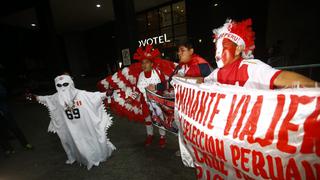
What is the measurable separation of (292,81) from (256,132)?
45 centimetres

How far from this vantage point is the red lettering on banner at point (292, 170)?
3.99ft

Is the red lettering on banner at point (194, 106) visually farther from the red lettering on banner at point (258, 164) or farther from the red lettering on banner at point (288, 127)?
the red lettering on banner at point (288, 127)

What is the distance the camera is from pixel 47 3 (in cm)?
1187

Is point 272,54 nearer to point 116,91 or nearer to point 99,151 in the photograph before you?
point 116,91

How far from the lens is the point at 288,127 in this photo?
1239 millimetres

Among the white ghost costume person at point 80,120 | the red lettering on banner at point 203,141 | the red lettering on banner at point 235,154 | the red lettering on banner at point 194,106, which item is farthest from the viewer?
the white ghost costume person at point 80,120

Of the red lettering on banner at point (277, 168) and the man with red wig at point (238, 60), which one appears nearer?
the red lettering on banner at point (277, 168)

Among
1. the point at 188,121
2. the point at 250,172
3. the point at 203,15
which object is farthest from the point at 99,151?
the point at 203,15

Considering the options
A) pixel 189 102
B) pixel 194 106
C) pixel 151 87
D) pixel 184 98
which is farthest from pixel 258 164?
pixel 151 87

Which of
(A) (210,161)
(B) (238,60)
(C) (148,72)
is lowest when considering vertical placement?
(A) (210,161)

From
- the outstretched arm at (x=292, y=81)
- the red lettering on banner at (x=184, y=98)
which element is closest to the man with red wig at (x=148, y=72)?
the red lettering on banner at (x=184, y=98)

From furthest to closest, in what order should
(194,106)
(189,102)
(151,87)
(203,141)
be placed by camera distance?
(151,87) < (189,102) < (194,106) < (203,141)

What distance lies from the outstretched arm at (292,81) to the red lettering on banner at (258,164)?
1.78ft

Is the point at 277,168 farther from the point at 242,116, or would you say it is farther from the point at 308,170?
the point at 242,116
